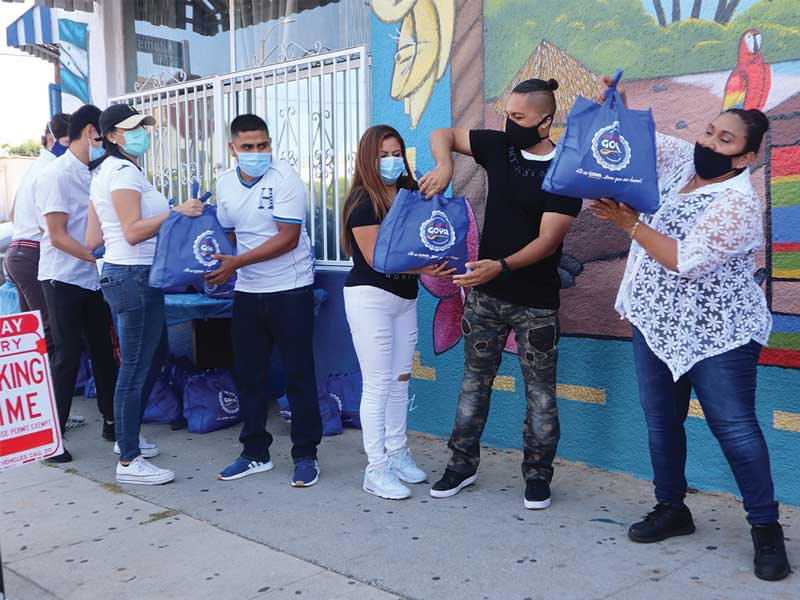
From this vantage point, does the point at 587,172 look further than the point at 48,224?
No

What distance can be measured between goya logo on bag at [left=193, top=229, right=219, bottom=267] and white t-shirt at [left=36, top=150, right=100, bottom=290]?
123 centimetres

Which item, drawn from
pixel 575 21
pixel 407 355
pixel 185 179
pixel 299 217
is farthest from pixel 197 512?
pixel 185 179

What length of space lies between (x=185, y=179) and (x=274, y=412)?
7.53 feet

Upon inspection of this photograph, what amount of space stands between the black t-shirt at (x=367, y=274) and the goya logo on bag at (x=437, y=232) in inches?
11.7

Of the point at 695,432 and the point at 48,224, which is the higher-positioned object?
the point at 48,224

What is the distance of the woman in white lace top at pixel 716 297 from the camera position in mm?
2996

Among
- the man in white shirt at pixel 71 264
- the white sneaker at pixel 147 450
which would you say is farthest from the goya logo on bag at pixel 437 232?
the white sneaker at pixel 147 450

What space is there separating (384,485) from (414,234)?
4.14 feet

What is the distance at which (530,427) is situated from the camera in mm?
3895

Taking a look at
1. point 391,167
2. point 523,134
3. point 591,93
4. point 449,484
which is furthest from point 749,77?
point 449,484

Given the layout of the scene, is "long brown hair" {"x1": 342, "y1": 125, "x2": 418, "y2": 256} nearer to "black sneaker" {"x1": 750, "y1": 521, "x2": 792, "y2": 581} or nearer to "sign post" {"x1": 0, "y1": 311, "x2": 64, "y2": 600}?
"sign post" {"x1": 0, "y1": 311, "x2": 64, "y2": 600}

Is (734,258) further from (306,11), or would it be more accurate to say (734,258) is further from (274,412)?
(306,11)

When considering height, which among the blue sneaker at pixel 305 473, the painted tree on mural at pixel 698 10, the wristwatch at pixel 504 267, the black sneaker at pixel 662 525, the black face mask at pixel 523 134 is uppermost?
the painted tree on mural at pixel 698 10

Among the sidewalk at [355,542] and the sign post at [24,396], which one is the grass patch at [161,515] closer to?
the sidewalk at [355,542]
